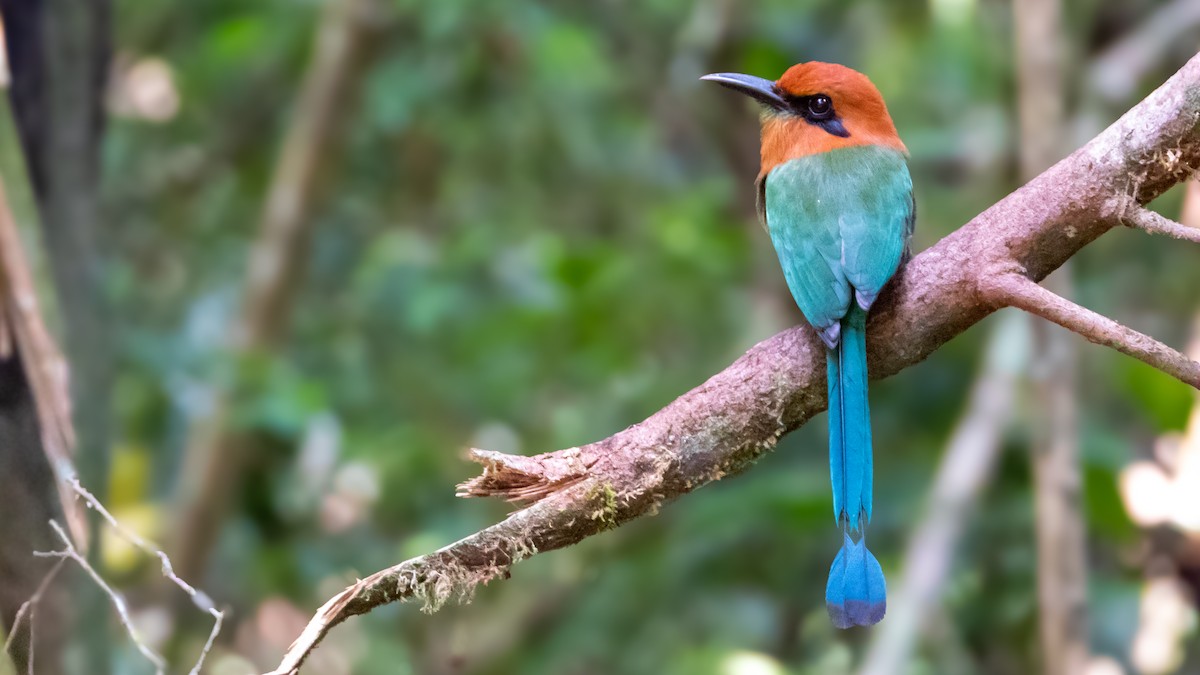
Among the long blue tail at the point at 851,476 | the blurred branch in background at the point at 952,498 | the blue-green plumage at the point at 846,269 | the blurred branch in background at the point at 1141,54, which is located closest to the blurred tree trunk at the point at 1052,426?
the blurred branch in background at the point at 952,498

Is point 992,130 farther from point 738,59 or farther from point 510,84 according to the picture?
point 510,84

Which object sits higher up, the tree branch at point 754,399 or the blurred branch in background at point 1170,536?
the blurred branch in background at point 1170,536

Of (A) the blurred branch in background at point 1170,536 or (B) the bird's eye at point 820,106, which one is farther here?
(A) the blurred branch in background at point 1170,536

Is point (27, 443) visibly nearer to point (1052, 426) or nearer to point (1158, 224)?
point (1158, 224)

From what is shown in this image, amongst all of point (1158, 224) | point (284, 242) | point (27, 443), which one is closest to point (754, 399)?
point (1158, 224)

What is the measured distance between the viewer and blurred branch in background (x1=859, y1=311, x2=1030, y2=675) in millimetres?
3709

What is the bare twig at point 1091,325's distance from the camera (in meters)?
1.68

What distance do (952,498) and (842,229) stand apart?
5.63 feet

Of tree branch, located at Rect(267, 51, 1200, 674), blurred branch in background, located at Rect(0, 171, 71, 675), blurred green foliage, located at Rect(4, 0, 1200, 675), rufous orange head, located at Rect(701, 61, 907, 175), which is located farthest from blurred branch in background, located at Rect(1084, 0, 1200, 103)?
blurred branch in background, located at Rect(0, 171, 71, 675)

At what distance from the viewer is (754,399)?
196 centimetres

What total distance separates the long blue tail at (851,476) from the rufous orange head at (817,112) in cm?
71

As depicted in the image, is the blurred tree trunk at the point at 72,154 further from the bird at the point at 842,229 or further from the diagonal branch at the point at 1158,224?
the diagonal branch at the point at 1158,224

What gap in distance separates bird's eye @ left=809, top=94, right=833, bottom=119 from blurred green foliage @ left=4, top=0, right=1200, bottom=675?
129 centimetres

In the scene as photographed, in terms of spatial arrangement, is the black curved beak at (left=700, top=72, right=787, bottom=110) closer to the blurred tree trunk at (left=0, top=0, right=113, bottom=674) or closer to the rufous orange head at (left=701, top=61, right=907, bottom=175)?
the rufous orange head at (left=701, top=61, right=907, bottom=175)
